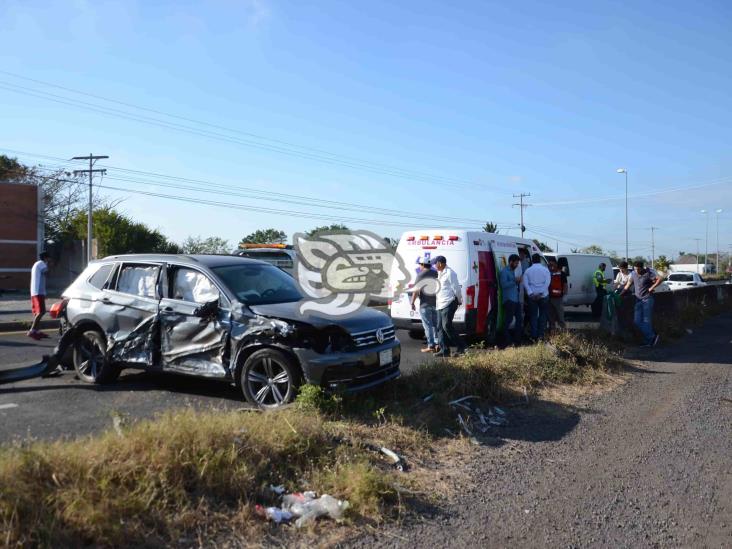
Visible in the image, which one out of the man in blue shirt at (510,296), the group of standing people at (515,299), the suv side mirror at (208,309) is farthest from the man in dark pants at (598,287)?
the suv side mirror at (208,309)

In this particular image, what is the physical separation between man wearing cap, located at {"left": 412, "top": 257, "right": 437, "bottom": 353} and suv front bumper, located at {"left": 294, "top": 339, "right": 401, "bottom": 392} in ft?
11.8

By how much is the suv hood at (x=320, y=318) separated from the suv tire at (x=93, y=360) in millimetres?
2315

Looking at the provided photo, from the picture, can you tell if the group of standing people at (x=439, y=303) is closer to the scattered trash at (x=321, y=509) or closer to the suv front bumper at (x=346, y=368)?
the suv front bumper at (x=346, y=368)

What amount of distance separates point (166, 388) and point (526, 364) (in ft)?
15.8

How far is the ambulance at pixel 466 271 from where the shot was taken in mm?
11438

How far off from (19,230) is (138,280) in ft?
86.5

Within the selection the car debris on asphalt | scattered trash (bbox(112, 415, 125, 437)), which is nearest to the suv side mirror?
scattered trash (bbox(112, 415, 125, 437))

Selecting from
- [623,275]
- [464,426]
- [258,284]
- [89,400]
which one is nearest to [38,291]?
[89,400]

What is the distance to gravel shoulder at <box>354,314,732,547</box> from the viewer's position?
4168 millimetres

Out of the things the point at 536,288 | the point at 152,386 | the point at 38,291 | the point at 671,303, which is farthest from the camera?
the point at 671,303

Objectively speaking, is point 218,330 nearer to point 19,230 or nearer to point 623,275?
point 623,275

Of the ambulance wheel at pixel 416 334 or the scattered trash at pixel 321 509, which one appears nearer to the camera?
the scattered trash at pixel 321 509

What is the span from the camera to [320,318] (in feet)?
21.6

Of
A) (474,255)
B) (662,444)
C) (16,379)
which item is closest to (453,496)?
(662,444)
